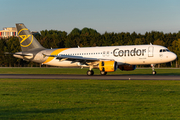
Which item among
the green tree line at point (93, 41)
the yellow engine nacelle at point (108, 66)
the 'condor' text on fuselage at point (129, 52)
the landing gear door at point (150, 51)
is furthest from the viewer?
the green tree line at point (93, 41)

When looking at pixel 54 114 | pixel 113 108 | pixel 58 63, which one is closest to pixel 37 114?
pixel 54 114

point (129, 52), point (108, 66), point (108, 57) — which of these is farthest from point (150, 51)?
point (108, 66)

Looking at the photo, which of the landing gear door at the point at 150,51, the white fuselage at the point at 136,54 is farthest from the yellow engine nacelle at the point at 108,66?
the landing gear door at the point at 150,51

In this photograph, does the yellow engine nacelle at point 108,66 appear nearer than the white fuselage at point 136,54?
Yes

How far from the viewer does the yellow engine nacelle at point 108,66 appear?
119 ft

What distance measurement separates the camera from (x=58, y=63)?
44250 millimetres

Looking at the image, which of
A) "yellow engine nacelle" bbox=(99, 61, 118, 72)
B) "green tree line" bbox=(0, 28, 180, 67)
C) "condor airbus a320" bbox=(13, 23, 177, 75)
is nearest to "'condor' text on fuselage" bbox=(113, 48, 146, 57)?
"condor airbus a320" bbox=(13, 23, 177, 75)

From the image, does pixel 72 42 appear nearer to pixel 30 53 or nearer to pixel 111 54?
pixel 30 53

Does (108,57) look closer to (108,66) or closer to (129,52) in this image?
(108,66)

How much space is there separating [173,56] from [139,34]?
87325 millimetres

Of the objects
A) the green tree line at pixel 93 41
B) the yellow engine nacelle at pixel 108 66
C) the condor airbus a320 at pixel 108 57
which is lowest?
the yellow engine nacelle at pixel 108 66

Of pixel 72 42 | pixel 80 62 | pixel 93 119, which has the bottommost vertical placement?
pixel 93 119

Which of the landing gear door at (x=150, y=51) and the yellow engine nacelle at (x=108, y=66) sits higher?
the landing gear door at (x=150, y=51)

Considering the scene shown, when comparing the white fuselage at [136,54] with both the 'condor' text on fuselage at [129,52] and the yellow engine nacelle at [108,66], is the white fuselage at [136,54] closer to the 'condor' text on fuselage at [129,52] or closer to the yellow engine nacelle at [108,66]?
the 'condor' text on fuselage at [129,52]
